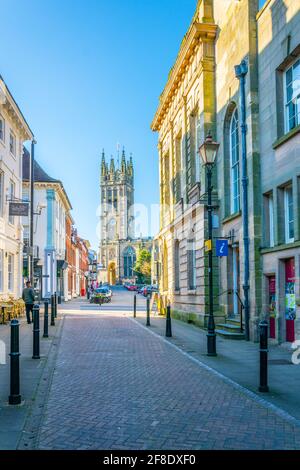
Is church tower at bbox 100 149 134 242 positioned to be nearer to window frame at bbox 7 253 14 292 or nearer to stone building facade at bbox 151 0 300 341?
window frame at bbox 7 253 14 292

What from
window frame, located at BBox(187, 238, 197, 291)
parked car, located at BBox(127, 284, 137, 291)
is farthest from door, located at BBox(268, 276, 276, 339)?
parked car, located at BBox(127, 284, 137, 291)

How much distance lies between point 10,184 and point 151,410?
835 inches

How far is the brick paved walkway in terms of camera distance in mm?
5316

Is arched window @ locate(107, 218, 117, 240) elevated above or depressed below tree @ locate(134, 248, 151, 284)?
above

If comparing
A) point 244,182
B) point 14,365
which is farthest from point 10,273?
point 14,365

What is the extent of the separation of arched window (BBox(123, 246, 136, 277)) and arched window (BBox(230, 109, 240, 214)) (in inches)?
4648

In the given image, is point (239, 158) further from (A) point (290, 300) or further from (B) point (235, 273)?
(A) point (290, 300)

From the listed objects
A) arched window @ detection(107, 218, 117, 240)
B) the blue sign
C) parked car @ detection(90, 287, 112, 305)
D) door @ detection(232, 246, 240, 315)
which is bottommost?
parked car @ detection(90, 287, 112, 305)

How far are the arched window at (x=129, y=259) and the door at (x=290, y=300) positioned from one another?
122 m

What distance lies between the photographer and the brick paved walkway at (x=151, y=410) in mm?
5316

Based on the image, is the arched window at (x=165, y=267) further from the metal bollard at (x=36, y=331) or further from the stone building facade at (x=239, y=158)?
the metal bollard at (x=36, y=331)
